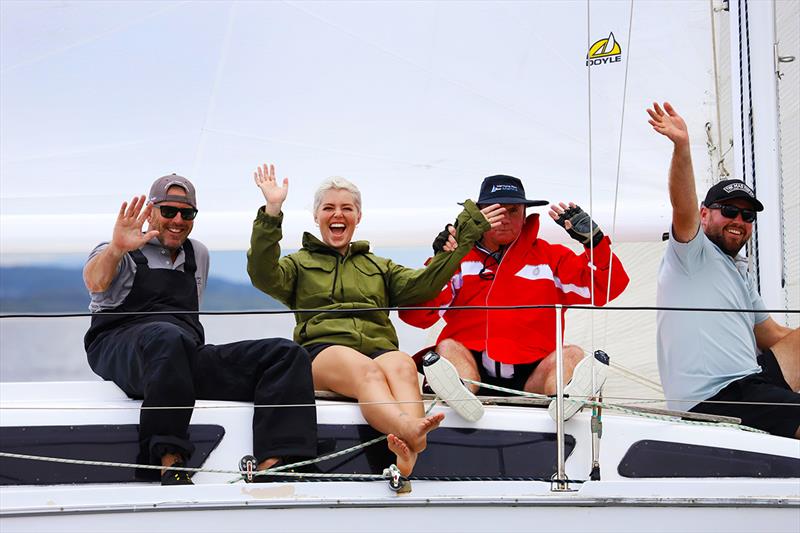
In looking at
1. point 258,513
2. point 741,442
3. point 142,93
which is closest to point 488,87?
point 142,93

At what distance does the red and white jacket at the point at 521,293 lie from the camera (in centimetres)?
327

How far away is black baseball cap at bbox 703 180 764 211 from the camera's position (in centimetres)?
330

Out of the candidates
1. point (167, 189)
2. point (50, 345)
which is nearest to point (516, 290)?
point (167, 189)

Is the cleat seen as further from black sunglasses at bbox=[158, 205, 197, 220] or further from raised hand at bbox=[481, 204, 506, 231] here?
raised hand at bbox=[481, 204, 506, 231]

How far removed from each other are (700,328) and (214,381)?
1286 mm

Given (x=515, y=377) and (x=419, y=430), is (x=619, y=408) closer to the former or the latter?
(x=515, y=377)

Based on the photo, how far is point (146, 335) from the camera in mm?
2914

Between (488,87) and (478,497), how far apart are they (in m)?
1.81

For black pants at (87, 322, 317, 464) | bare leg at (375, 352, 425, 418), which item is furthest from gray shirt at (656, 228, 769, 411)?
black pants at (87, 322, 317, 464)

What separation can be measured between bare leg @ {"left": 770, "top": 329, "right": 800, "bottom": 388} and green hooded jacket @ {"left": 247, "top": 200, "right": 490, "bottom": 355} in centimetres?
92

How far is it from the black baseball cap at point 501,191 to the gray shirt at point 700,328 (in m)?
0.45

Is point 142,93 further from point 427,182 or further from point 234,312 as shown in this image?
point 234,312

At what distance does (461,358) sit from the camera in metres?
3.22

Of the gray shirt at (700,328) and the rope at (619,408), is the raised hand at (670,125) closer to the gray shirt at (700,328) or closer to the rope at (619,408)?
the gray shirt at (700,328)
